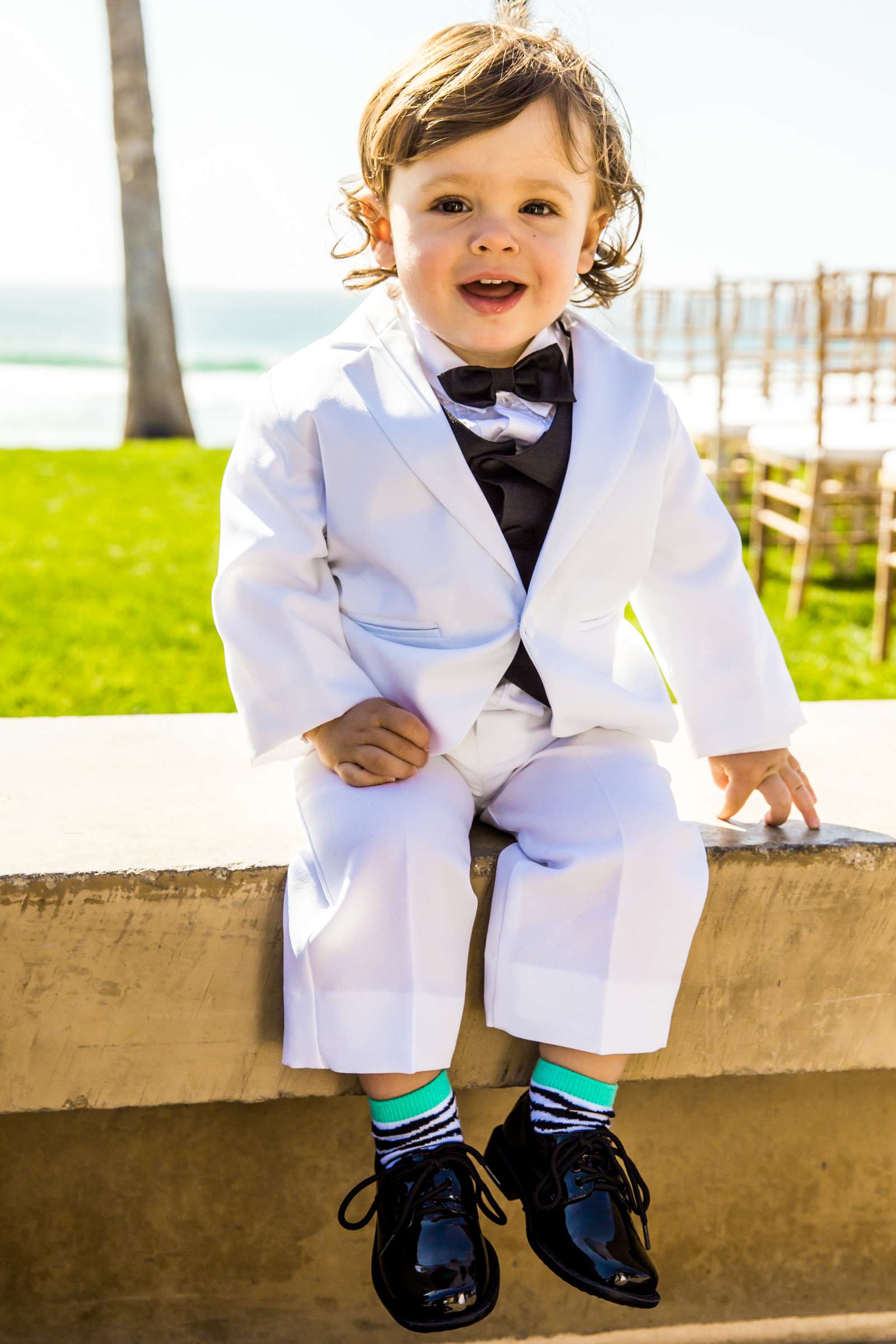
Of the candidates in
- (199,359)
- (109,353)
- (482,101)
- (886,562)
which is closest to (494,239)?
(482,101)

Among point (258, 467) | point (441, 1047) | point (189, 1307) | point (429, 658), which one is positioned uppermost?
point (258, 467)

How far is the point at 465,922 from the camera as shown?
128 centimetres

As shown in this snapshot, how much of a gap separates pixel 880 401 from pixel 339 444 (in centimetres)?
560

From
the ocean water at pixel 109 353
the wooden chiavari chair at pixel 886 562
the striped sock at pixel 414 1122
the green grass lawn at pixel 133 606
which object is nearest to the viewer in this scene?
the striped sock at pixel 414 1122

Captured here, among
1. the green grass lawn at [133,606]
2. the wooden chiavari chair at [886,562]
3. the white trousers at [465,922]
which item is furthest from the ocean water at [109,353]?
the wooden chiavari chair at [886,562]

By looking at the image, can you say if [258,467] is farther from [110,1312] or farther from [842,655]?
[842,655]

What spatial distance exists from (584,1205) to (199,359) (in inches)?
1324

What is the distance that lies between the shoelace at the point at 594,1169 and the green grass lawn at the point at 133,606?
90.2 inches

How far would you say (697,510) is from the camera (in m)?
1.52

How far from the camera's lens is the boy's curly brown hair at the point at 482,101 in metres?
1.35

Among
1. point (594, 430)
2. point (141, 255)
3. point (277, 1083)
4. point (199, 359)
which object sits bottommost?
point (199, 359)

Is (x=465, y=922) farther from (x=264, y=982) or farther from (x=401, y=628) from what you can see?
(x=401, y=628)

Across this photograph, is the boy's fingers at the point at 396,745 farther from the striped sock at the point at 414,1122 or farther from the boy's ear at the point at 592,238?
the boy's ear at the point at 592,238

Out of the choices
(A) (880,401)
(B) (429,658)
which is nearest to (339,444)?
(B) (429,658)
